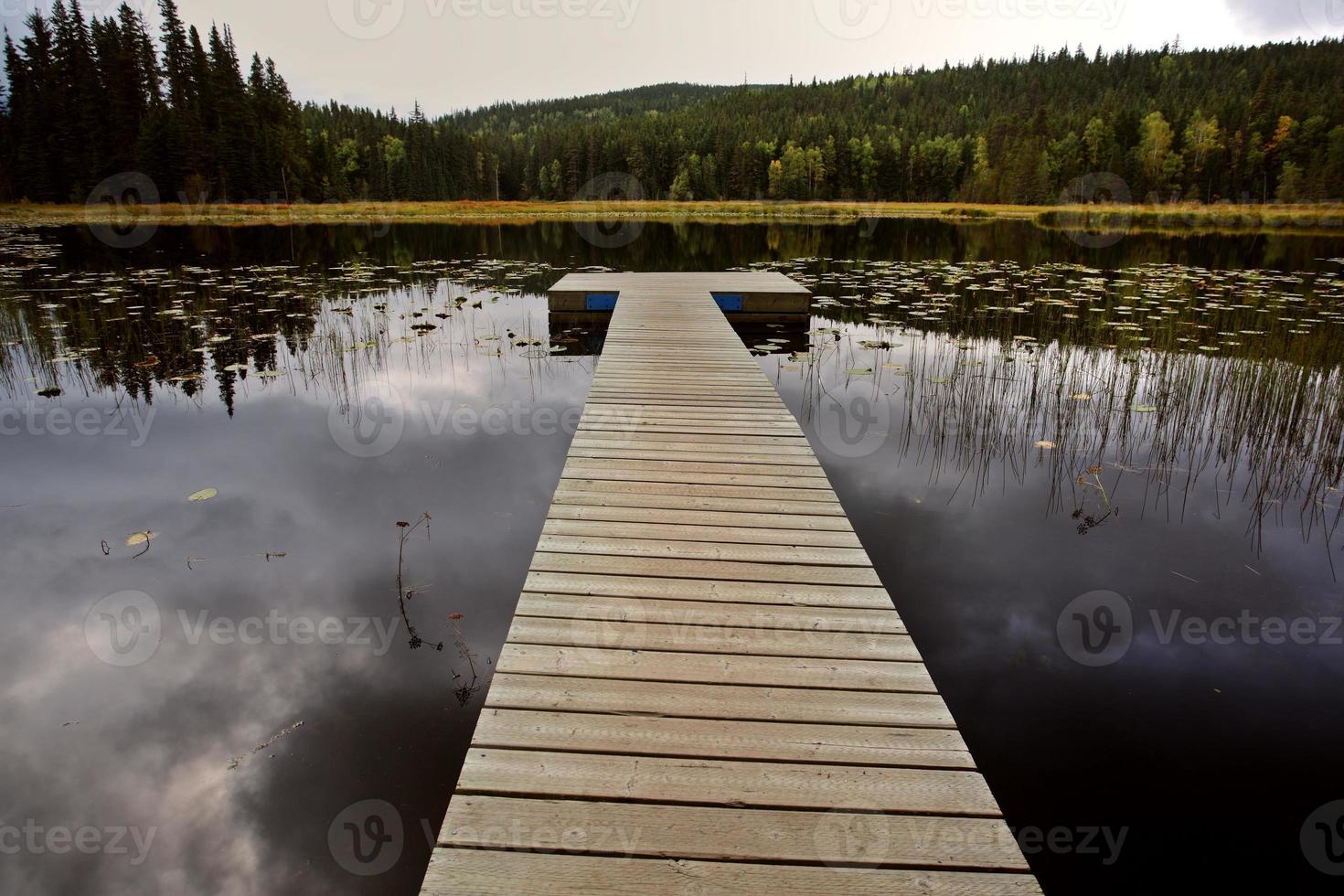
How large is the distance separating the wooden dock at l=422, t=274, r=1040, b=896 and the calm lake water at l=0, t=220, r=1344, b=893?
0.68m

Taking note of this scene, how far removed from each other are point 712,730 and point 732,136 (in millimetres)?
83658

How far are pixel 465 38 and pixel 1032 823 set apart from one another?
2979 centimetres

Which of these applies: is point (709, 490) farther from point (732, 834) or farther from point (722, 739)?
point (732, 834)

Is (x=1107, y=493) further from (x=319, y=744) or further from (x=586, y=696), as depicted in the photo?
(x=319, y=744)

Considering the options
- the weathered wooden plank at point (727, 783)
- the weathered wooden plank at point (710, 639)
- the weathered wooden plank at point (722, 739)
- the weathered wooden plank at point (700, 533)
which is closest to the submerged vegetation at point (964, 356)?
the weathered wooden plank at point (700, 533)

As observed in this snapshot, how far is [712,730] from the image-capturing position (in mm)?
1994

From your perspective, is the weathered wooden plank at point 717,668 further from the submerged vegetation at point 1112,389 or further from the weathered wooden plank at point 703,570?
the submerged vegetation at point 1112,389

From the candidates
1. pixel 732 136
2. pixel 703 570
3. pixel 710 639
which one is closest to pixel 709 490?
pixel 703 570

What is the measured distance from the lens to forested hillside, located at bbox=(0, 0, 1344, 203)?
138 feet

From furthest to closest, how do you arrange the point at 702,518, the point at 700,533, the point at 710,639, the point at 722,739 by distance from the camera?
the point at 702,518
the point at 700,533
the point at 710,639
the point at 722,739

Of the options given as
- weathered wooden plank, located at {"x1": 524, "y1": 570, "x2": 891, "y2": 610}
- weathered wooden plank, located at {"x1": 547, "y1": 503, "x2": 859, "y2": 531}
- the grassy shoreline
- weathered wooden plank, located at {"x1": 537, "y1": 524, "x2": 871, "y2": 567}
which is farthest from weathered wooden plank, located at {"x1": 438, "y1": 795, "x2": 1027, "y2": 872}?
the grassy shoreline

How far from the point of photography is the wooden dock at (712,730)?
1.59m

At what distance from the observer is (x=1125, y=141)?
57.7 meters

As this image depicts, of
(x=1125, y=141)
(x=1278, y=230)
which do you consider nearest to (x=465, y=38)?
(x=1278, y=230)
